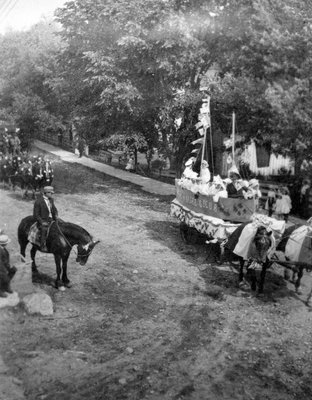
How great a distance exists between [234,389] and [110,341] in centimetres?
245

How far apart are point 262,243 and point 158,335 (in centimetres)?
335

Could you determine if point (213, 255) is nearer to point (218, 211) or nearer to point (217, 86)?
point (218, 211)

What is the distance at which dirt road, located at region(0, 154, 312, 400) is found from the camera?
7035 mm

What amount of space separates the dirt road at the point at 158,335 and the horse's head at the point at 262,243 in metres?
1.07

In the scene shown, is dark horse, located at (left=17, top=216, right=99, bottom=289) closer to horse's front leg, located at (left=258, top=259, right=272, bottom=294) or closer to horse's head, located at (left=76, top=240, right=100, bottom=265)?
horse's head, located at (left=76, top=240, right=100, bottom=265)

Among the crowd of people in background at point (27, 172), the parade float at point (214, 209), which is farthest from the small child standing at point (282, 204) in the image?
the crowd of people in background at point (27, 172)

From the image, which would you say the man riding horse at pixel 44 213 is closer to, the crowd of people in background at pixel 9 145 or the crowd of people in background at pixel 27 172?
the crowd of people in background at pixel 27 172

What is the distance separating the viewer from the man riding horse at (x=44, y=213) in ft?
33.8

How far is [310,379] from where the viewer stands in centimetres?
752

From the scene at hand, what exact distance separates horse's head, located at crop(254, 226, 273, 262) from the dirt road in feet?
3.52

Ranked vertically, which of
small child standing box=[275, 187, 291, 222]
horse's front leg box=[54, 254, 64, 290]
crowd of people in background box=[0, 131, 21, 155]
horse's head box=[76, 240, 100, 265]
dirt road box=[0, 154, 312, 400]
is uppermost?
crowd of people in background box=[0, 131, 21, 155]

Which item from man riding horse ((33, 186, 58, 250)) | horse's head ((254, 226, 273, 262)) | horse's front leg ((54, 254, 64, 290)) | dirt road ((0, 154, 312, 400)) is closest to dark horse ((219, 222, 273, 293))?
horse's head ((254, 226, 273, 262))

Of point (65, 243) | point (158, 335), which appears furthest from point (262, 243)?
point (65, 243)

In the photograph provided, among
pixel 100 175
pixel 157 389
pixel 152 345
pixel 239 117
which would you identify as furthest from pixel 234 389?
pixel 100 175
